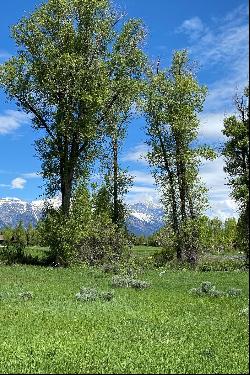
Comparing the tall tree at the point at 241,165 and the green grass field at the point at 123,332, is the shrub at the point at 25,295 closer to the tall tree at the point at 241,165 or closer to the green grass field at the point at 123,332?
the green grass field at the point at 123,332

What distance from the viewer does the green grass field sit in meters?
10.7

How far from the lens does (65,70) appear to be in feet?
146

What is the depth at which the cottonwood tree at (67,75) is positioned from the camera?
44.8 m

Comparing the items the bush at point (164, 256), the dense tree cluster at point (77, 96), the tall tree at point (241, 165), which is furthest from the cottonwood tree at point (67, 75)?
the tall tree at point (241, 165)

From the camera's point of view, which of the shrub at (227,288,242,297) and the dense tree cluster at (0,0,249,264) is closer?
the shrub at (227,288,242,297)

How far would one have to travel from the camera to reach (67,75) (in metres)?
44.9

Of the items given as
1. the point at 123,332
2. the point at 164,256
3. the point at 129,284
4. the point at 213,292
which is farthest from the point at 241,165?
the point at 164,256

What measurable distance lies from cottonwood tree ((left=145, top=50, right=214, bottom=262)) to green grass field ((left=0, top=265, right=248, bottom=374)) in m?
26.7

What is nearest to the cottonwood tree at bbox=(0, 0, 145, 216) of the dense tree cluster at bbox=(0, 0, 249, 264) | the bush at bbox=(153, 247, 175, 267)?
the dense tree cluster at bbox=(0, 0, 249, 264)

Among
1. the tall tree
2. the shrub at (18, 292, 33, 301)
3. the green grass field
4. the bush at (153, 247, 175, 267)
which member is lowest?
the green grass field

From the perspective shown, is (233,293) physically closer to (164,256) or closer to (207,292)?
(207,292)

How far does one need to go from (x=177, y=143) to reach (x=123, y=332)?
41866 mm

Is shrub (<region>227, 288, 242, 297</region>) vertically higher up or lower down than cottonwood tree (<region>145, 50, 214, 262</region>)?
lower down

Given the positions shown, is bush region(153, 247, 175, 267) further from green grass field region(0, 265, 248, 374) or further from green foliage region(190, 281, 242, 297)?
green foliage region(190, 281, 242, 297)
